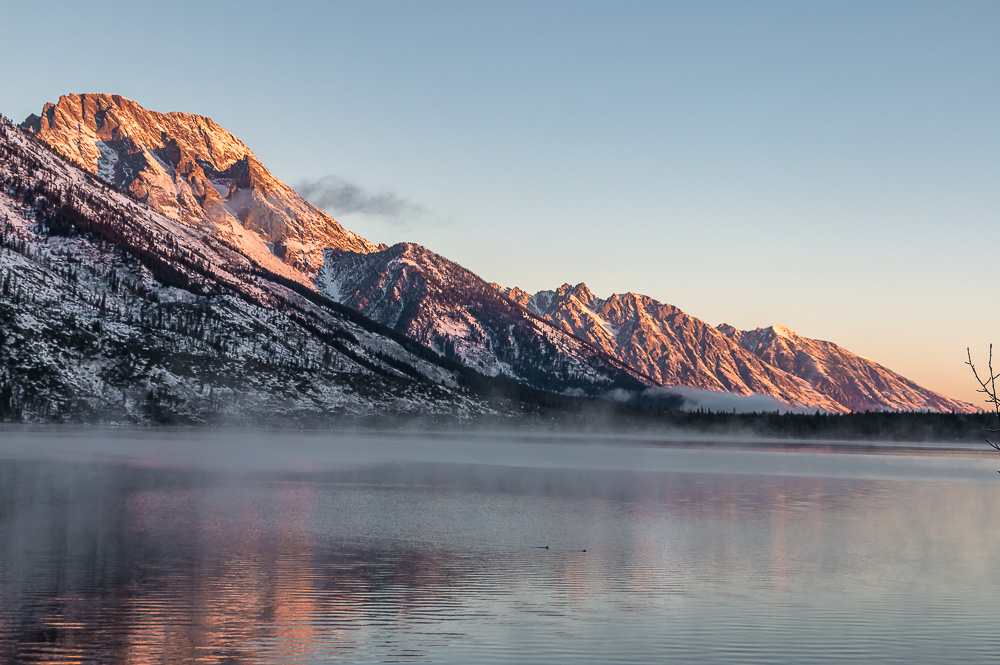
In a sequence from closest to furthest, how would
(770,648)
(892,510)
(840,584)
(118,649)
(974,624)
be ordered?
(118,649)
(770,648)
(974,624)
(840,584)
(892,510)

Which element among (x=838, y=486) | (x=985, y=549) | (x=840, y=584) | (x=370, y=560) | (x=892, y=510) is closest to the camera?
(x=840, y=584)

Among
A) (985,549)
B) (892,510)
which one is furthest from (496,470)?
(985,549)

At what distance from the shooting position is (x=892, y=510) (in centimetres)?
8719

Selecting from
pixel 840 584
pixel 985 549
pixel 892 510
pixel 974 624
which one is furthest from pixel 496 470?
pixel 974 624

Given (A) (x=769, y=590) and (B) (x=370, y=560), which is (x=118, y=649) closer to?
(B) (x=370, y=560)

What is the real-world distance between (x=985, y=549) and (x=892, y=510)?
26.3 metres

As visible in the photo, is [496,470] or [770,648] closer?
[770,648]

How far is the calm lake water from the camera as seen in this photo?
107 ft

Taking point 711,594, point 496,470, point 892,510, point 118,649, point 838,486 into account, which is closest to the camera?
point 118,649

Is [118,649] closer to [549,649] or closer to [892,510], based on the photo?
[549,649]

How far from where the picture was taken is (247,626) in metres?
34.5

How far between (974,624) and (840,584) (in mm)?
9304

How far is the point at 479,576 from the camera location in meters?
46.3

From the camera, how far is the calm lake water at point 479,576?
32.7 meters
